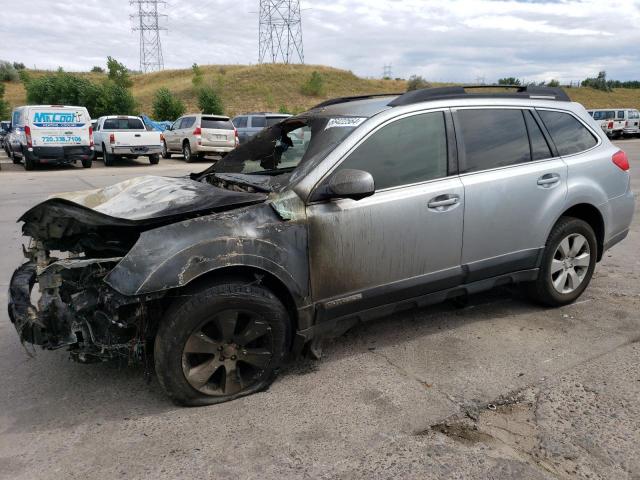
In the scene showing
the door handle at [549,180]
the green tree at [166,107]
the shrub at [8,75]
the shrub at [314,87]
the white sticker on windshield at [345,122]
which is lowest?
the door handle at [549,180]

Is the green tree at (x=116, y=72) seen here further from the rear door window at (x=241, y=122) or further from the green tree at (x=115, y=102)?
the rear door window at (x=241, y=122)

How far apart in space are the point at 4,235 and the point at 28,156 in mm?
10526

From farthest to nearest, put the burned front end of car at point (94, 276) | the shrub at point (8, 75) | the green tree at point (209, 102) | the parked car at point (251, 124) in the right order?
the shrub at point (8, 75) → the green tree at point (209, 102) → the parked car at point (251, 124) → the burned front end of car at point (94, 276)

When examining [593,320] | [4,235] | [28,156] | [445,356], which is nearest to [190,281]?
[445,356]

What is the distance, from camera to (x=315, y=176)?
3240 mm

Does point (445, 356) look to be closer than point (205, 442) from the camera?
No

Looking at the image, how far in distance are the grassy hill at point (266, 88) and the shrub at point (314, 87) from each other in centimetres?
80

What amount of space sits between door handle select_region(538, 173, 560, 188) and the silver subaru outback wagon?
14 millimetres

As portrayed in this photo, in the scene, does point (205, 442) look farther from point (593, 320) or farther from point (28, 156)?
point (28, 156)

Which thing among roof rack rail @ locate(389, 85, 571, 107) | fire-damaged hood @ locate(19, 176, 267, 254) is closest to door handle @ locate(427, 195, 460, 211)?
roof rack rail @ locate(389, 85, 571, 107)

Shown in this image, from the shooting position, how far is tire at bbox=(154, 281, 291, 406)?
285 cm

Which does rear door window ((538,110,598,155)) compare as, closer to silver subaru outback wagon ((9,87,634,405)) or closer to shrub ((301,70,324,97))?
silver subaru outback wagon ((9,87,634,405))

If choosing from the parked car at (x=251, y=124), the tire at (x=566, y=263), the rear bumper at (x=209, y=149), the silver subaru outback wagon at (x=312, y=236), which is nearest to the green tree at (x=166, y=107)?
the parked car at (x=251, y=124)

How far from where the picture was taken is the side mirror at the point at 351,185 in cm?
308
